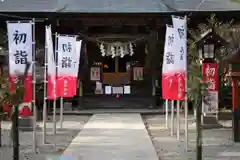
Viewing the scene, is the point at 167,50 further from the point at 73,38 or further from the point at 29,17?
the point at 29,17

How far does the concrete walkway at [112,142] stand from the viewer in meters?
11.8

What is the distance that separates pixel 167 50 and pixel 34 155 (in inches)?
171

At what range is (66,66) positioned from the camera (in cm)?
1614

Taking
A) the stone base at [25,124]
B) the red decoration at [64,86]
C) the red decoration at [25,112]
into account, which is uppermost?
the red decoration at [64,86]

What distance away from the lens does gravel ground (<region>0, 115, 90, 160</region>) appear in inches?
477

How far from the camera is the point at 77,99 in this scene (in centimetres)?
2572

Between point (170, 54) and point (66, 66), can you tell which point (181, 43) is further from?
point (66, 66)

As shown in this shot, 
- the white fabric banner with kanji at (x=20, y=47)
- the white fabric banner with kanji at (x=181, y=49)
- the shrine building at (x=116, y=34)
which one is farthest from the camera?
the shrine building at (x=116, y=34)

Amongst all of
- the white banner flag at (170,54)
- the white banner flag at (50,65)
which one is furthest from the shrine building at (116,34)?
the white banner flag at (170,54)

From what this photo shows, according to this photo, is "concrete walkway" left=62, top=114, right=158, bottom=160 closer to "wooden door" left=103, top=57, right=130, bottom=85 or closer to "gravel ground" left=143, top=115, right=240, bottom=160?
"gravel ground" left=143, top=115, right=240, bottom=160

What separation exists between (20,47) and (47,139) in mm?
3810

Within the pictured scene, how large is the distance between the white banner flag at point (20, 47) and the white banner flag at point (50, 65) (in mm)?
2523

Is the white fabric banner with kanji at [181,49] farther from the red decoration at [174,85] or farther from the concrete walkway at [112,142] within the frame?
the concrete walkway at [112,142]

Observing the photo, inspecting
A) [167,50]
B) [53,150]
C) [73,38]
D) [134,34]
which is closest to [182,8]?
[134,34]
